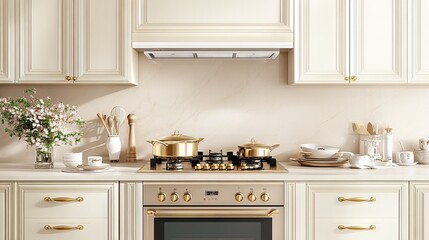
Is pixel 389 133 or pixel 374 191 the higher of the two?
pixel 389 133

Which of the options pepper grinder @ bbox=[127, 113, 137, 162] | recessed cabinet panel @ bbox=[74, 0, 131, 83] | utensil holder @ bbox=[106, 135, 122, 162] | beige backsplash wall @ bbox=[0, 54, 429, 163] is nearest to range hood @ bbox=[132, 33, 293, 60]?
recessed cabinet panel @ bbox=[74, 0, 131, 83]

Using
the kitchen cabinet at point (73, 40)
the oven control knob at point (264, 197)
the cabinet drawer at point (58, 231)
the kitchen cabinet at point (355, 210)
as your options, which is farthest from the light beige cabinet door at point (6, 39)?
the kitchen cabinet at point (355, 210)

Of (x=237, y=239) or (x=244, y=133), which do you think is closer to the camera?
(x=237, y=239)

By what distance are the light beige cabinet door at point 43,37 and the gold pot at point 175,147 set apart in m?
0.70

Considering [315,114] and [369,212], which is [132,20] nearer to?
[315,114]

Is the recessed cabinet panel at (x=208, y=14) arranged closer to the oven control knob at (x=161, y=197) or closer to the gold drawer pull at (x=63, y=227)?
the oven control knob at (x=161, y=197)

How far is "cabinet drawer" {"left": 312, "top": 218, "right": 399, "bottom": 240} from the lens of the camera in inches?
107

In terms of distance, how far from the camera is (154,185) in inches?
106

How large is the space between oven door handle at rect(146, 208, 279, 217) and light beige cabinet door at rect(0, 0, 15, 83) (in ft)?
3.98

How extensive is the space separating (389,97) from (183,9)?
1.49 metres

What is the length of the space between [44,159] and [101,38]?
2.60 feet

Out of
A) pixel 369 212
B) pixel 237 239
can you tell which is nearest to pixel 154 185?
pixel 237 239

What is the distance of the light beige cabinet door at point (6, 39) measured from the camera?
2984mm

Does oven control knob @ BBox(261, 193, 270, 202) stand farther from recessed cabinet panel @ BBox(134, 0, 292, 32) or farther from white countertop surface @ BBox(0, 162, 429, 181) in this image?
recessed cabinet panel @ BBox(134, 0, 292, 32)
